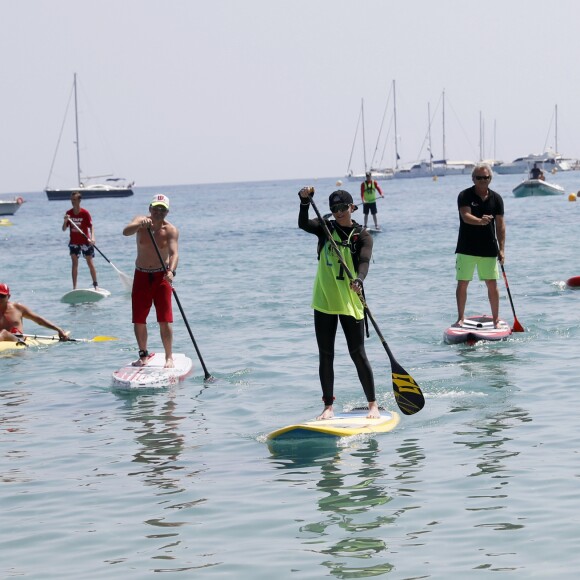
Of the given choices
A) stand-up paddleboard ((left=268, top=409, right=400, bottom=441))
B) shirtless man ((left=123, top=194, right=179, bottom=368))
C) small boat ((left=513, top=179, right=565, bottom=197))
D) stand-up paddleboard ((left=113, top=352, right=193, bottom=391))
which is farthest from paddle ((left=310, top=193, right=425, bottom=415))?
small boat ((left=513, top=179, right=565, bottom=197))

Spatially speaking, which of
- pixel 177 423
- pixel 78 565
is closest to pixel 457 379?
pixel 177 423

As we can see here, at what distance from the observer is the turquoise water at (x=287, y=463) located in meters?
5.64

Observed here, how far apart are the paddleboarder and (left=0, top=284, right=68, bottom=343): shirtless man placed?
17.4 feet

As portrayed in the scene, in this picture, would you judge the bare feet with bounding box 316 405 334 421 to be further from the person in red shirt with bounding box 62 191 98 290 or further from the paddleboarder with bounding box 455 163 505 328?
the person in red shirt with bounding box 62 191 98 290

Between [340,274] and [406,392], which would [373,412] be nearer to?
[406,392]

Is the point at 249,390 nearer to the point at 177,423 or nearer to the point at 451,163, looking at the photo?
the point at 177,423

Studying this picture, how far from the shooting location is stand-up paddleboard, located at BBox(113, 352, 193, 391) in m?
10.3

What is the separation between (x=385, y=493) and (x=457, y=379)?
12.1 ft

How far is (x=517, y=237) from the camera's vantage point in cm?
3250

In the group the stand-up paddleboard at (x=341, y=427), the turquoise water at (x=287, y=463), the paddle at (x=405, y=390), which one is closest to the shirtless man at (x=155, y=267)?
the turquoise water at (x=287, y=463)

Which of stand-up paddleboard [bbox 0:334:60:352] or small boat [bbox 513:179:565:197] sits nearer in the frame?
stand-up paddleboard [bbox 0:334:60:352]

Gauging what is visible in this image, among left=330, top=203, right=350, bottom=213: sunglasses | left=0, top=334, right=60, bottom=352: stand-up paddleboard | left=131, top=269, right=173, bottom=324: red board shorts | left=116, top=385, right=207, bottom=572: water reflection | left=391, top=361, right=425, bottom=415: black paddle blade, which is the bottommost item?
left=116, top=385, right=207, bottom=572: water reflection

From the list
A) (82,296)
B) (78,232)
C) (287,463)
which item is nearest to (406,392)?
(287,463)

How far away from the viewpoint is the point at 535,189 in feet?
209
